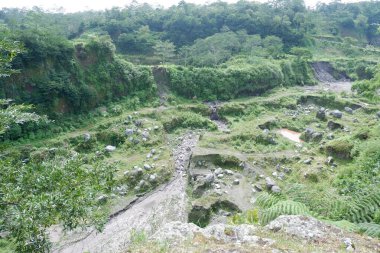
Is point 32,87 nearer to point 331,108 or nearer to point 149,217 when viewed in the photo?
point 149,217

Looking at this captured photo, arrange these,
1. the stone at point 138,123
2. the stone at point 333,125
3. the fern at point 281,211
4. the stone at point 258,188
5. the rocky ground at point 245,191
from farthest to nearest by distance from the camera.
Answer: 1. the stone at point 333,125
2. the stone at point 138,123
3. the stone at point 258,188
4. the fern at point 281,211
5. the rocky ground at point 245,191

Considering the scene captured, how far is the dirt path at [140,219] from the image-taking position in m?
15.3

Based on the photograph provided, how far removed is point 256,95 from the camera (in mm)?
39719

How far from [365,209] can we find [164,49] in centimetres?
3981

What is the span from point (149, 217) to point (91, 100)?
1516cm

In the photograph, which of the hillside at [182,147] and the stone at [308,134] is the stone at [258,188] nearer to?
the hillside at [182,147]

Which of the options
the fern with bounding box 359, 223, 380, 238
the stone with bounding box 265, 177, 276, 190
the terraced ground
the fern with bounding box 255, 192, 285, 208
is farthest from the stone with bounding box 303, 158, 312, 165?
the fern with bounding box 359, 223, 380, 238

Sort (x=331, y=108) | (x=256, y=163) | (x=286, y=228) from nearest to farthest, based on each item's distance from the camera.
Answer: (x=286, y=228)
(x=256, y=163)
(x=331, y=108)

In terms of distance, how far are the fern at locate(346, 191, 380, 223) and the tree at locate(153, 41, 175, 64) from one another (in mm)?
38745

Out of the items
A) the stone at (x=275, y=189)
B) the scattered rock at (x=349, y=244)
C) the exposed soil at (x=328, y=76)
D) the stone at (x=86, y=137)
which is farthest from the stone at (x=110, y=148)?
the exposed soil at (x=328, y=76)

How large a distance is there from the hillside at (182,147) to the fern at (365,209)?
0.11 ft

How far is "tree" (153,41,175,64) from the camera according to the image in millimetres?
45603

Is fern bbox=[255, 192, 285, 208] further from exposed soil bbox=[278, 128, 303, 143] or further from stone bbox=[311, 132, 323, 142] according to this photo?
A: exposed soil bbox=[278, 128, 303, 143]

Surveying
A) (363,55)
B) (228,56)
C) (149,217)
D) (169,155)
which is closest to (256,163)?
(169,155)
